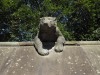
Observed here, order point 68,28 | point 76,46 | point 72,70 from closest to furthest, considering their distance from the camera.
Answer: point 72,70 → point 76,46 → point 68,28

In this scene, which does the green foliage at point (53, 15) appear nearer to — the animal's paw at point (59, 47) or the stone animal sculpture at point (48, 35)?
the stone animal sculpture at point (48, 35)

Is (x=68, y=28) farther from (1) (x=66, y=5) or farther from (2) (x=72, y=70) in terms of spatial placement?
(2) (x=72, y=70)

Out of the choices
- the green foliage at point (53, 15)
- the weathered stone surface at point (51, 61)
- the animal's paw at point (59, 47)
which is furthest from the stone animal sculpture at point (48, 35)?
the green foliage at point (53, 15)

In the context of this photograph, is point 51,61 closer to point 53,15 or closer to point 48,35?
point 48,35

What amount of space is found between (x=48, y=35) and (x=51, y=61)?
2.18 ft

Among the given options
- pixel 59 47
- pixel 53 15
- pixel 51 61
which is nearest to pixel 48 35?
pixel 59 47

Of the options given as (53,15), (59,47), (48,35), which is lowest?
(53,15)

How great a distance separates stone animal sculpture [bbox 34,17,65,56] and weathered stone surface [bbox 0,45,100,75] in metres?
0.11

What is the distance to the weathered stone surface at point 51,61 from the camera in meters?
4.59

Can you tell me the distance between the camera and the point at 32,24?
59.9 ft

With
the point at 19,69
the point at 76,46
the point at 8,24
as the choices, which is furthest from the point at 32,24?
the point at 19,69

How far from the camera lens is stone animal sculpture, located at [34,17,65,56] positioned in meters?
5.18

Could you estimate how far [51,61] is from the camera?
504 cm

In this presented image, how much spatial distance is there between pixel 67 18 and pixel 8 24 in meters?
4.05
